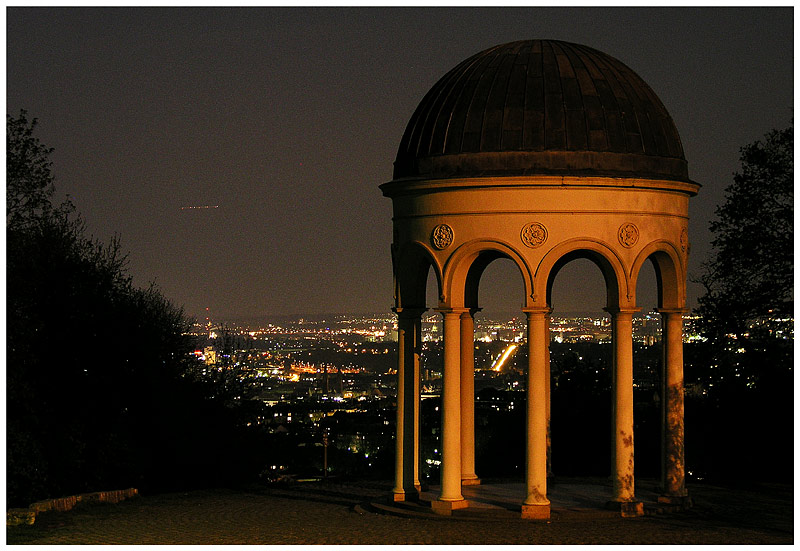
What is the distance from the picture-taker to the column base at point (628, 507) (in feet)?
83.1

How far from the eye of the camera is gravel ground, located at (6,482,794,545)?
2348 cm

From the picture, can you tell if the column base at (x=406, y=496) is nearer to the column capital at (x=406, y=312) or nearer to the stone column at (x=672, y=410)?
the column capital at (x=406, y=312)

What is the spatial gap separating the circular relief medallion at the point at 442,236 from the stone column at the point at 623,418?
3501mm

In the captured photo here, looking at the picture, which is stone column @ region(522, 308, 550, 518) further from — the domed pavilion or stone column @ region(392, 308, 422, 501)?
stone column @ region(392, 308, 422, 501)

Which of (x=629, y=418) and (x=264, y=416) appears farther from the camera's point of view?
(x=264, y=416)

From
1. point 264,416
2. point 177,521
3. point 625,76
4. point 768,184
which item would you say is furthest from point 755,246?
point 264,416

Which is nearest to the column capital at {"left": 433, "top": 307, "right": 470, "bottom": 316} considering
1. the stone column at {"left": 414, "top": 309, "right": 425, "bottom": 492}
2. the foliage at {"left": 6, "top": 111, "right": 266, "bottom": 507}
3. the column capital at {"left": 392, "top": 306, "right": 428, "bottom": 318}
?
the column capital at {"left": 392, "top": 306, "right": 428, "bottom": 318}

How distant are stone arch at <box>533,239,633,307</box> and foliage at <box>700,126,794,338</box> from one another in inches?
451

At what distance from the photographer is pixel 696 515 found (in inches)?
1021

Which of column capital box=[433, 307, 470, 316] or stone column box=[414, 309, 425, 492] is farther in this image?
stone column box=[414, 309, 425, 492]

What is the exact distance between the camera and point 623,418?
2547 centimetres

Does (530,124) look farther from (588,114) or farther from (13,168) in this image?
(13,168)

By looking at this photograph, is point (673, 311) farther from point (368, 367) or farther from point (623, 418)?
point (368, 367)

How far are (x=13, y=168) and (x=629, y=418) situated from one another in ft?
51.7
